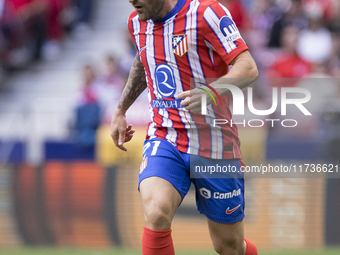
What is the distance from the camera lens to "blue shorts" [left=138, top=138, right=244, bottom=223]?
3805 millimetres

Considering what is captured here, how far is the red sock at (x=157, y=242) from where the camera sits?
3.58 meters

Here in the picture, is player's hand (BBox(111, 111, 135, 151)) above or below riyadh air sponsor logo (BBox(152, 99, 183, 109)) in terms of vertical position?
below

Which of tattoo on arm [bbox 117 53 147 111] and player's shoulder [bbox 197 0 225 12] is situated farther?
tattoo on arm [bbox 117 53 147 111]

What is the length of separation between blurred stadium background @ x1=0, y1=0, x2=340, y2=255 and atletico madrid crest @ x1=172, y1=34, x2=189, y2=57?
3779 mm

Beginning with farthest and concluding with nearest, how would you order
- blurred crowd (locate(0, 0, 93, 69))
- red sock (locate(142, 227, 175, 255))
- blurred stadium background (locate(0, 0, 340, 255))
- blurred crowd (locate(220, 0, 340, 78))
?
1. blurred crowd (locate(0, 0, 93, 69))
2. blurred crowd (locate(220, 0, 340, 78))
3. blurred stadium background (locate(0, 0, 340, 255))
4. red sock (locate(142, 227, 175, 255))

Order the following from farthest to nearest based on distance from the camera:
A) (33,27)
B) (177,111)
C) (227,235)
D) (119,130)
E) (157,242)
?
1. (33,27)
2. (119,130)
3. (227,235)
4. (177,111)
5. (157,242)

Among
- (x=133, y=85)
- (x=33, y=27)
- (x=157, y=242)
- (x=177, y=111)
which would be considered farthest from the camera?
(x=33, y=27)

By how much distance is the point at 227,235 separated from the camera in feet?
13.2

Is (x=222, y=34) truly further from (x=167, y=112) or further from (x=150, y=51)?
(x=167, y=112)

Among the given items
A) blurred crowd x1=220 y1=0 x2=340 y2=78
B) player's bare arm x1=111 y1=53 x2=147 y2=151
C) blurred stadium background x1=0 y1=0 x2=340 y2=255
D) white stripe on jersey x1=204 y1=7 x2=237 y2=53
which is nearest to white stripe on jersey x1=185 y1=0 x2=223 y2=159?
white stripe on jersey x1=204 y1=7 x2=237 y2=53

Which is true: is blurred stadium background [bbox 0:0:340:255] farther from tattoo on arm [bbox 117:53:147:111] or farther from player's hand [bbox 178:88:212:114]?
player's hand [bbox 178:88:212:114]

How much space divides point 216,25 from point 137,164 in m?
4.35

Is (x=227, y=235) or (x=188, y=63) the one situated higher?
(x=188, y=63)

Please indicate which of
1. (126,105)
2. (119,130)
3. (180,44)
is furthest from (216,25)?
(119,130)
